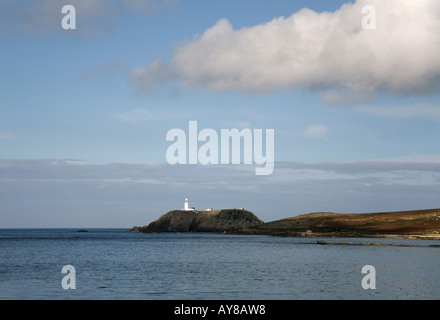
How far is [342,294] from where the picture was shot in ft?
141

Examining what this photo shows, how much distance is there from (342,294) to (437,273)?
68.4 feet

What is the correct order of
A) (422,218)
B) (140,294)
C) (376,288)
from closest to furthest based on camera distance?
1. (140,294)
2. (376,288)
3. (422,218)

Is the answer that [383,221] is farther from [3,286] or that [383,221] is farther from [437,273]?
[3,286]

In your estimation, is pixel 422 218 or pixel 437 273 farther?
pixel 422 218

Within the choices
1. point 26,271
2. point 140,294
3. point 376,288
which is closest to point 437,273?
point 376,288
